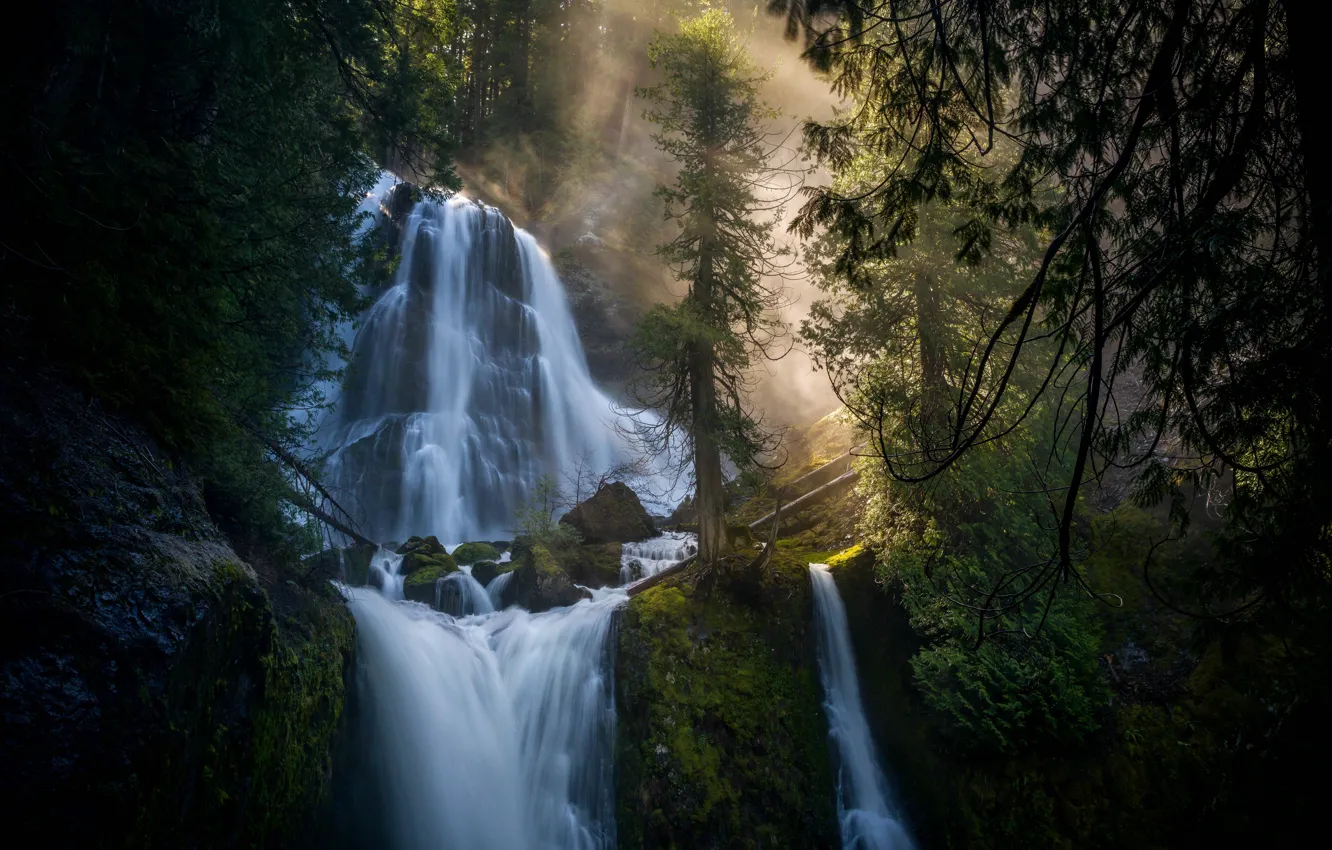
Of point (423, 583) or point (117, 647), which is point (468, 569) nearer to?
point (423, 583)

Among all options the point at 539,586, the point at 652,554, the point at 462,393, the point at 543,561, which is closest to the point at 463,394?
the point at 462,393

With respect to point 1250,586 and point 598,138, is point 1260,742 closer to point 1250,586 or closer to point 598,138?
point 1250,586

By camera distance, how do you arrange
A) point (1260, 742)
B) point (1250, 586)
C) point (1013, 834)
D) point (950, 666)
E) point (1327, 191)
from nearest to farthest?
point (1327, 191) < point (1250, 586) < point (1260, 742) < point (1013, 834) < point (950, 666)

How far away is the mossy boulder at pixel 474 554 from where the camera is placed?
683 inches

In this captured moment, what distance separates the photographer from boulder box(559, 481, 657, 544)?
57.6 feet

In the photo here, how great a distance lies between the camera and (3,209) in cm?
395

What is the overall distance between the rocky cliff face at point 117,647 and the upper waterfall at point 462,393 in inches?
630

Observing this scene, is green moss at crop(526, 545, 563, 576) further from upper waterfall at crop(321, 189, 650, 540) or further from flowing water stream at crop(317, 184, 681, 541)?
flowing water stream at crop(317, 184, 681, 541)

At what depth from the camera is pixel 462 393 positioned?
1049 inches

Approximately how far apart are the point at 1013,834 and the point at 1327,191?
846 cm

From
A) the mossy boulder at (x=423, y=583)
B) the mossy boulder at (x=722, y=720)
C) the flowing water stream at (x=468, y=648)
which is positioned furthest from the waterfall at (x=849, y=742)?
the mossy boulder at (x=423, y=583)

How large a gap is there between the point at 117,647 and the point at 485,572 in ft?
39.6

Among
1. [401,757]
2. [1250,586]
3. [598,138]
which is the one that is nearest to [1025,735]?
[1250,586]

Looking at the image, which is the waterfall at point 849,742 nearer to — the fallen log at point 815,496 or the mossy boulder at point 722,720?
the mossy boulder at point 722,720
